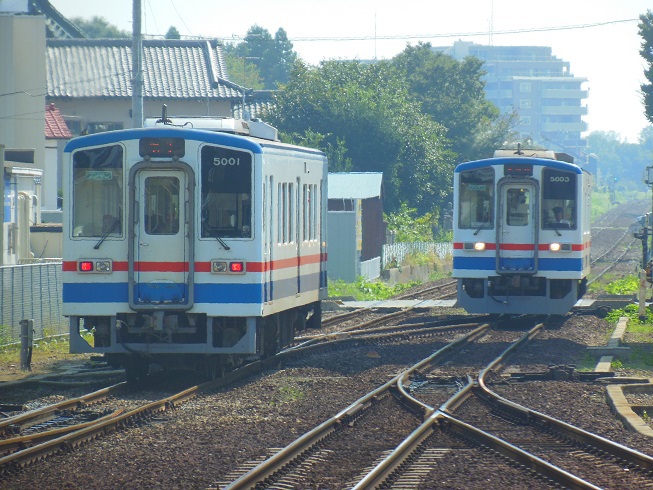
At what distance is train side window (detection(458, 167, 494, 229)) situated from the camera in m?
19.7

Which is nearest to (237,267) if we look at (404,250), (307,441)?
(307,441)

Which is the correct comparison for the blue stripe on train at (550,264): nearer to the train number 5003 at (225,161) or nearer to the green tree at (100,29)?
the train number 5003 at (225,161)

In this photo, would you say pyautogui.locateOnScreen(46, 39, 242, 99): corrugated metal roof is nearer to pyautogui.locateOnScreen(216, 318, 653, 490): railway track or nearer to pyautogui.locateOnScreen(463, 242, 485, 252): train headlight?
pyautogui.locateOnScreen(463, 242, 485, 252): train headlight

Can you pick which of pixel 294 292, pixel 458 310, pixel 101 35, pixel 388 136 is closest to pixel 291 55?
pixel 101 35

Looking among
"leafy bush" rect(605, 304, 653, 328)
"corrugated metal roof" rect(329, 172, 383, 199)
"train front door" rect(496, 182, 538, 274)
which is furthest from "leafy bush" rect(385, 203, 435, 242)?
"train front door" rect(496, 182, 538, 274)

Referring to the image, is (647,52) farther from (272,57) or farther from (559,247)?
(272,57)

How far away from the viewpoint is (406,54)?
71.4m

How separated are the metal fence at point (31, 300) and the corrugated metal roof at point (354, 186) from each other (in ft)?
49.4

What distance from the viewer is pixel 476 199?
65.1 feet

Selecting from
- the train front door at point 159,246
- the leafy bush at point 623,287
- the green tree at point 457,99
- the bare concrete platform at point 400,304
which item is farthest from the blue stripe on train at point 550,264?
the green tree at point 457,99

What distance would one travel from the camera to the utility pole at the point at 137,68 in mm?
19359

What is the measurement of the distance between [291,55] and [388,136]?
72.0 m

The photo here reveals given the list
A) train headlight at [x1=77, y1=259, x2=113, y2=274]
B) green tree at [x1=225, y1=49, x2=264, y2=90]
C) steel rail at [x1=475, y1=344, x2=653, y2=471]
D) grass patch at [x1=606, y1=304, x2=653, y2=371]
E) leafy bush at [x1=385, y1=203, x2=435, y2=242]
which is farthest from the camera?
green tree at [x1=225, y1=49, x2=264, y2=90]

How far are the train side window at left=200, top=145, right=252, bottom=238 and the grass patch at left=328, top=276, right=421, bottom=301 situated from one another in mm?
14862
